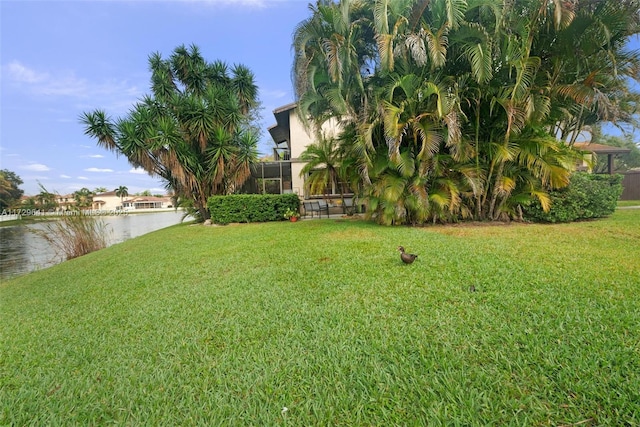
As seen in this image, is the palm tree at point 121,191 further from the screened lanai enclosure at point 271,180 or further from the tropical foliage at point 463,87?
the tropical foliage at point 463,87

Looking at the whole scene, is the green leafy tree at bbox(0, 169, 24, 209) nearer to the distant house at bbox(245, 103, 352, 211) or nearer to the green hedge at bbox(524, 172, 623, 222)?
the distant house at bbox(245, 103, 352, 211)

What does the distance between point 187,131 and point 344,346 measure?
13.0 m

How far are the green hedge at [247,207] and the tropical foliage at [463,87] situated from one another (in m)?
5.32

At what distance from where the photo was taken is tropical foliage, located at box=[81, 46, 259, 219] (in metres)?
11.4

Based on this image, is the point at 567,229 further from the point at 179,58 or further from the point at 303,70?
the point at 179,58

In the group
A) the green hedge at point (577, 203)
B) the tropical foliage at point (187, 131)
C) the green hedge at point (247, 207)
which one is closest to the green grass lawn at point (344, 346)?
the green hedge at point (577, 203)

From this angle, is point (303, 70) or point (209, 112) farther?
point (209, 112)

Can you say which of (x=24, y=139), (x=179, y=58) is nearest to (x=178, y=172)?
(x=24, y=139)

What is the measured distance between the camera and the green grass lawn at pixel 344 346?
161 cm

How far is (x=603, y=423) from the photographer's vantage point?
4.57ft

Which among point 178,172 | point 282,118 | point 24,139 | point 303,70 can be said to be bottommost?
point 178,172

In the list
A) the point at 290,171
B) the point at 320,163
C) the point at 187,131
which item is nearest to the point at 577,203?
the point at 320,163

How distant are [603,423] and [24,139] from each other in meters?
15.0

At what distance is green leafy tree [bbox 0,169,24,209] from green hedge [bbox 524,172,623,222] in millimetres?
41643
